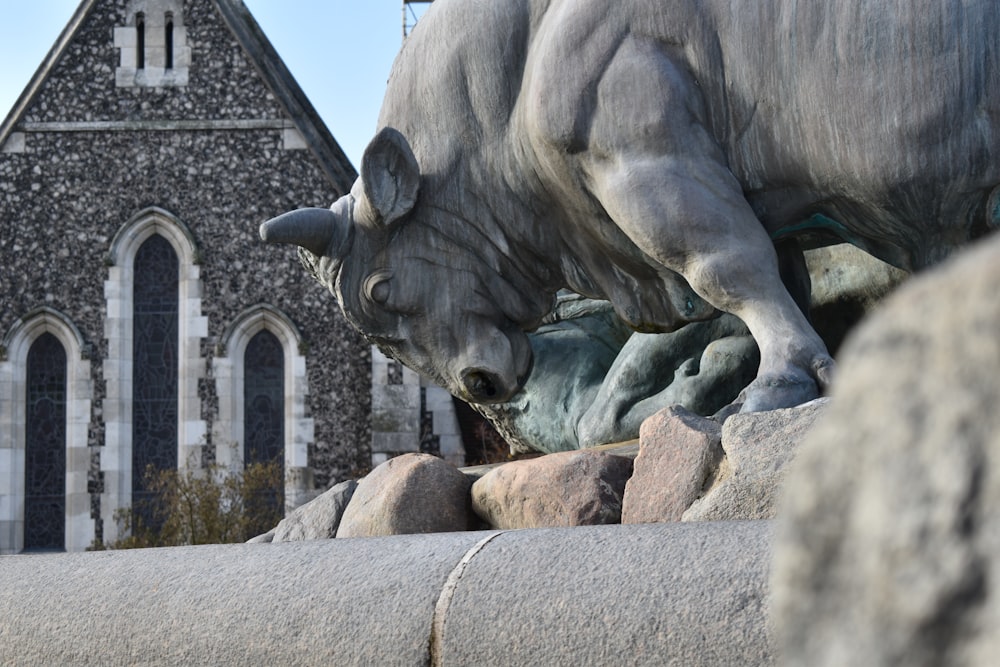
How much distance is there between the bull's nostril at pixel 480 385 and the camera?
4.01 metres

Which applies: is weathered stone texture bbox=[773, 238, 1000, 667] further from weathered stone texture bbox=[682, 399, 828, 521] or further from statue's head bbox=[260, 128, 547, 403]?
statue's head bbox=[260, 128, 547, 403]

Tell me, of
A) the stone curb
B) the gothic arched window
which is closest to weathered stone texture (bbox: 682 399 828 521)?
the stone curb

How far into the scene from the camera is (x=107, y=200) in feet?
63.9

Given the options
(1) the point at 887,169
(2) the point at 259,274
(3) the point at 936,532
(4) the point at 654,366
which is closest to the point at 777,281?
(1) the point at 887,169

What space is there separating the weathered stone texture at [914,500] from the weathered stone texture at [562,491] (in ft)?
8.34

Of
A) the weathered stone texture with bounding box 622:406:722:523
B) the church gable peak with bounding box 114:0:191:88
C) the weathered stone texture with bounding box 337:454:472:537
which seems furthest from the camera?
the church gable peak with bounding box 114:0:191:88

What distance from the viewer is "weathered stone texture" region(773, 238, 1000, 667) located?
501 mm

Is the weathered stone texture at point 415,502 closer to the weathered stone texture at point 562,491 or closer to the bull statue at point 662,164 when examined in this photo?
the weathered stone texture at point 562,491

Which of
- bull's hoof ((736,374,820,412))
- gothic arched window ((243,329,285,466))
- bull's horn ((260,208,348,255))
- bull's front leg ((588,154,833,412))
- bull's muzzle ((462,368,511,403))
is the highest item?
gothic arched window ((243,329,285,466))

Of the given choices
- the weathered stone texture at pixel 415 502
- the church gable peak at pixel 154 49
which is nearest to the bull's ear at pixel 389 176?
the weathered stone texture at pixel 415 502

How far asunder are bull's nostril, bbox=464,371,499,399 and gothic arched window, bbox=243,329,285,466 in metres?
14.9

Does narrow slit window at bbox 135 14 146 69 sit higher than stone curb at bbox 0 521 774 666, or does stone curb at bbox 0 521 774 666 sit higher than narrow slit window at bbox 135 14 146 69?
narrow slit window at bbox 135 14 146 69

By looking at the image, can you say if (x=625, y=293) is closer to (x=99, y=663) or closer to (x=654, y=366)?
(x=654, y=366)

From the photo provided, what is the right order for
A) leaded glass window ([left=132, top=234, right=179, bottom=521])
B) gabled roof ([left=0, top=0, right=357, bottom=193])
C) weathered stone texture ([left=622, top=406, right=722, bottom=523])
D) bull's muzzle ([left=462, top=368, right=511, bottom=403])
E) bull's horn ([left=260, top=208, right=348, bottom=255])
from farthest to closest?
gabled roof ([left=0, top=0, right=357, bottom=193]), leaded glass window ([left=132, top=234, right=179, bottom=521]), bull's muzzle ([left=462, top=368, right=511, bottom=403]), bull's horn ([left=260, top=208, right=348, bottom=255]), weathered stone texture ([left=622, top=406, right=722, bottom=523])
